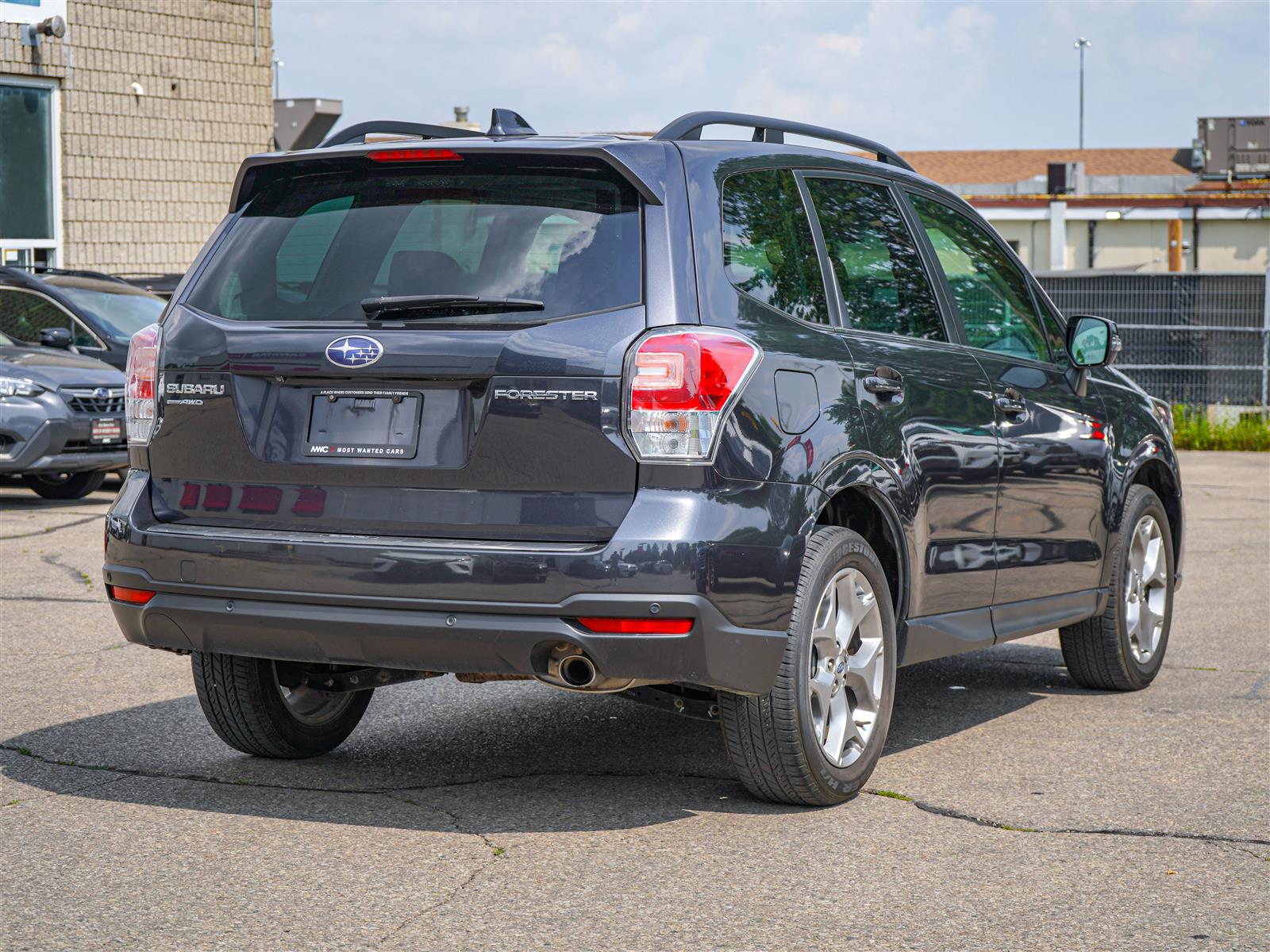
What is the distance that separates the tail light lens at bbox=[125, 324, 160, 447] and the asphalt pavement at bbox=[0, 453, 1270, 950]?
1.05m

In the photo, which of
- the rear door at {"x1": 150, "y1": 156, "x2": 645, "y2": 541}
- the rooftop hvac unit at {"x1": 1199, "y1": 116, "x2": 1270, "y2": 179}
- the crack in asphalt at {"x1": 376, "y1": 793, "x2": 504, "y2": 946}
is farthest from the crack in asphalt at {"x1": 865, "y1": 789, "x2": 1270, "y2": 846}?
the rooftop hvac unit at {"x1": 1199, "y1": 116, "x2": 1270, "y2": 179}

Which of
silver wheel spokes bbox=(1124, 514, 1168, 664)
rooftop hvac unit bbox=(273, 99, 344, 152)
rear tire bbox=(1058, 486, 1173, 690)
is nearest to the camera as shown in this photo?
rear tire bbox=(1058, 486, 1173, 690)

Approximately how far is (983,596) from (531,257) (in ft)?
6.99

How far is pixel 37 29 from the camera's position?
1941 centimetres

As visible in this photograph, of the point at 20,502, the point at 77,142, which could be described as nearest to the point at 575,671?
the point at 20,502

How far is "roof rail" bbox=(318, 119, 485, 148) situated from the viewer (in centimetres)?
519

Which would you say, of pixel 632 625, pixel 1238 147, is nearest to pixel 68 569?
pixel 632 625

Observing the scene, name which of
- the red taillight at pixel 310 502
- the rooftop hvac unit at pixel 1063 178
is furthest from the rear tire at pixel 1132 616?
the rooftop hvac unit at pixel 1063 178

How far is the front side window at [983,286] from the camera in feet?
19.7

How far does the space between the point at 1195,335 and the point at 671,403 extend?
60.1 ft

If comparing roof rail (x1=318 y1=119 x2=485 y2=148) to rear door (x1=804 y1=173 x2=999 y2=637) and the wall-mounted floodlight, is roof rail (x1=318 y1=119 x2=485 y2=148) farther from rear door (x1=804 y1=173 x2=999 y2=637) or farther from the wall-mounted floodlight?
the wall-mounted floodlight

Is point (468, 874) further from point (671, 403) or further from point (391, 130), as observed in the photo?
point (391, 130)

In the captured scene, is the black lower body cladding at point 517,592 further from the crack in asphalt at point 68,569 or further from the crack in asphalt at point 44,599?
the crack in asphalt at point 68,569

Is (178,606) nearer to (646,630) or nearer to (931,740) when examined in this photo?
(646,630)
